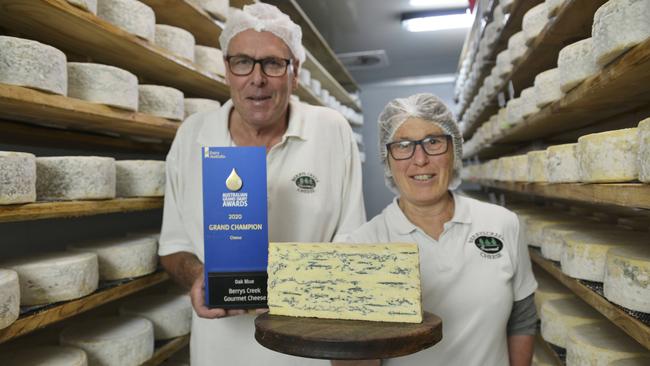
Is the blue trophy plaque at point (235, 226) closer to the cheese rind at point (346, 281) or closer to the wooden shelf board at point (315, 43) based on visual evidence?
the cheese rind at point (346, 281)

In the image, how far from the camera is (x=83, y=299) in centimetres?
165

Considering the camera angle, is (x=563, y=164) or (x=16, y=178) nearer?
(x=16, y=178)

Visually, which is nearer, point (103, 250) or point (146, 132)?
point (103, 250)

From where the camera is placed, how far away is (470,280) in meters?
1.36

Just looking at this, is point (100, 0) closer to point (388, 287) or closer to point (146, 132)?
point (146, 132)

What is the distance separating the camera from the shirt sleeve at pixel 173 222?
5.67 feet

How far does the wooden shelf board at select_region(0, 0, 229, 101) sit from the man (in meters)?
0.45

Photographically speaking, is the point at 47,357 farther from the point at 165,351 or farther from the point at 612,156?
the point at 612,156

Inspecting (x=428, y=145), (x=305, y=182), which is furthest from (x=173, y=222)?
(x=428, y=145)

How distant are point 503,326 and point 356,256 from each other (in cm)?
54

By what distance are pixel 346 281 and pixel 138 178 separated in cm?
126

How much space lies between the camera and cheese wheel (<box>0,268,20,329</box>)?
4.19 feet

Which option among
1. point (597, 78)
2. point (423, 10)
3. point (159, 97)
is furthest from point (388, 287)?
point (423, 10)

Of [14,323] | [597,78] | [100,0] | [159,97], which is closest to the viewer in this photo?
[14,323]
